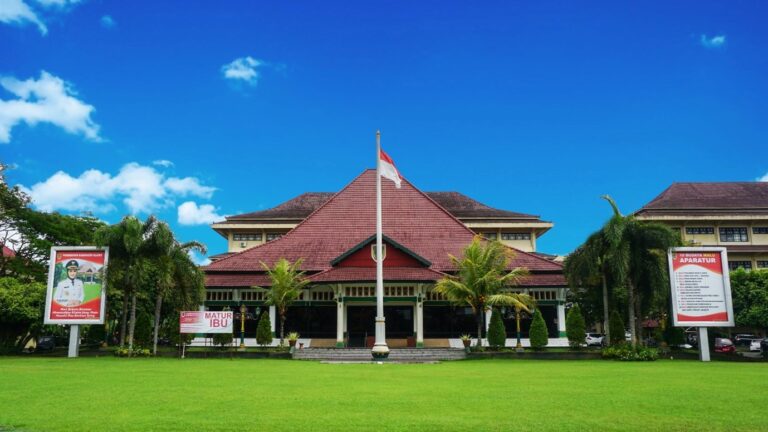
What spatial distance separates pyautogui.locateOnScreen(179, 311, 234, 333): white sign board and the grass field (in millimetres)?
9001

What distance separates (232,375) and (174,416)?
25.5 feet

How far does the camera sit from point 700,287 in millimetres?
24953

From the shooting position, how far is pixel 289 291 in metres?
27.9

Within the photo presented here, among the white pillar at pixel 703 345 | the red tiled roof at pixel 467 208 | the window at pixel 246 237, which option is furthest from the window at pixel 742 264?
the window at pixel 246 237

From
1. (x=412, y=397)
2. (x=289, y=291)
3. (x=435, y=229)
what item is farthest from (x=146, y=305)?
(x=412, y=397)

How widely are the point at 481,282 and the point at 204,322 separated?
1253 centimetres

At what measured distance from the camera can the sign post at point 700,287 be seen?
24.8 metres

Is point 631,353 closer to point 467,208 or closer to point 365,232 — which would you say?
point 365,232

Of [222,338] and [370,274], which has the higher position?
[370,274]

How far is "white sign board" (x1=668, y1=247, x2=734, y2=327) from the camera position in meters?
24.8

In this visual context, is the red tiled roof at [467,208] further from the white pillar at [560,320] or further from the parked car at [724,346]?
the white pillar at [560,320]

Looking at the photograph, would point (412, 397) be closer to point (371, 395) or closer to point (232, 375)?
point (371, 395)

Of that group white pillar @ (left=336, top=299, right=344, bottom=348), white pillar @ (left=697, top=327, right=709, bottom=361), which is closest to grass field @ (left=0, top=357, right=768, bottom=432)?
white pillar @ (left=697, top=327, right=709, bottom=361)

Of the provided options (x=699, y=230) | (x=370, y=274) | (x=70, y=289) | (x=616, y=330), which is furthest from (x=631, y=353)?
(x=699, y=230)
